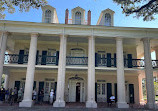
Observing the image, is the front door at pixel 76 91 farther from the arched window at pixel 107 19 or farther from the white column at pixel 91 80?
the arched window at pixel 107 19

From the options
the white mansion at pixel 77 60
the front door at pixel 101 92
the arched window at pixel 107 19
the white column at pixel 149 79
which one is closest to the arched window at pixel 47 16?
the white mansion at pixel 77 60

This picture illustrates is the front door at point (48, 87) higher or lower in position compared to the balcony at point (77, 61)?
lower

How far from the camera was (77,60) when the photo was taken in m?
14.6

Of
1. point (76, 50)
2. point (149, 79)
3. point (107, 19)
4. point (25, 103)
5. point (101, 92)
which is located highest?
point (107, 19)

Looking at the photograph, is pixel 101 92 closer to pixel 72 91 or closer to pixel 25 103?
pixel 72 91

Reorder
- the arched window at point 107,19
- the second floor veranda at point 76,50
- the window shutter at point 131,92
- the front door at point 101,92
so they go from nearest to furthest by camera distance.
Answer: the second floor veranda at point 76,50 → the arched window at point 107,19 → the front door at point 101,92 → the window shutter at point 131,92

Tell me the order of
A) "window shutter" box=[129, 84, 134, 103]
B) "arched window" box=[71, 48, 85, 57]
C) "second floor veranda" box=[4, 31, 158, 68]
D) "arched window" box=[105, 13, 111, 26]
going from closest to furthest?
1. "second floor veranda" box=[4, 31, 158, 68]
2. "arched window" box=[105, 13, 111, 26]
3. "window shutter" box=[129, 84, 134, 103]
4. "arched window" box=[71, 48, 85, 57]

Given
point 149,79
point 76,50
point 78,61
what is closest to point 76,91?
point 78,61

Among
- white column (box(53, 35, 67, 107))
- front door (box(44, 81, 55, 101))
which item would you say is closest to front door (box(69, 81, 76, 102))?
front door (box(44, 81, 55, 101))

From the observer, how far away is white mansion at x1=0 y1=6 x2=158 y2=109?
12117 mm

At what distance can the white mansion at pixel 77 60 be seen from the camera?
12.1 m

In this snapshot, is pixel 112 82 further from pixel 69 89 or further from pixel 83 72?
pixel 69 89

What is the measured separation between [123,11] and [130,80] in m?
8.30

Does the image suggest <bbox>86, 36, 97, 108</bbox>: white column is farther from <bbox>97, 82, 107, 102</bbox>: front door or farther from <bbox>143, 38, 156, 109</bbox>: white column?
<bbox>143, 38, 156, 109</bbox>: white column
